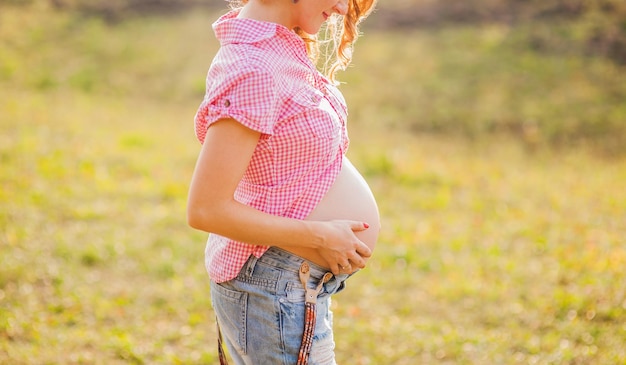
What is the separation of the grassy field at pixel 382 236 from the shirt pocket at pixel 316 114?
246cm

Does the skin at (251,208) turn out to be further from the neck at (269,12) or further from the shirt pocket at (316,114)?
the shirt pocket at (316,114)

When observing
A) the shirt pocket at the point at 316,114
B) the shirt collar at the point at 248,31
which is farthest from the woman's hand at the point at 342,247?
the shirt collar at the point at 248,31

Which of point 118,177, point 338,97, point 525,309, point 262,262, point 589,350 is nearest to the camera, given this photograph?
point 262,262

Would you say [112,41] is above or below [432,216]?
above

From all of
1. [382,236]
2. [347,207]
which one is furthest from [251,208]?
[382,236]

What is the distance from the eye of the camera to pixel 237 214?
60.7 inches

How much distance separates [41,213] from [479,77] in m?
7.77

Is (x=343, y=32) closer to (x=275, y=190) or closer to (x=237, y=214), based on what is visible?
(x=275, y=190)

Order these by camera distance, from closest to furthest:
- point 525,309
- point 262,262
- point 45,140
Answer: point 262,262 → point 525,309 → point 45,140

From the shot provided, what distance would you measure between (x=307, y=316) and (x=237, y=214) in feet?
1.12

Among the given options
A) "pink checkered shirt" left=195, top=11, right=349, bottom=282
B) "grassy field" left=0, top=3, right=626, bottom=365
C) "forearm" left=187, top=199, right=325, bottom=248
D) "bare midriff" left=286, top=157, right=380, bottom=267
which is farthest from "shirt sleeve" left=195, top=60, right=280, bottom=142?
"grassy field" left=0, top=3, right=626, bottom=365

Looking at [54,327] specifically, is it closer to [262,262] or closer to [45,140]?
[262,262]

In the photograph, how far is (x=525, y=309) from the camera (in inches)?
171

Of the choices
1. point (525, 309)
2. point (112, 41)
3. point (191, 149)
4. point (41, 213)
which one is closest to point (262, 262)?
point (525, 309)
